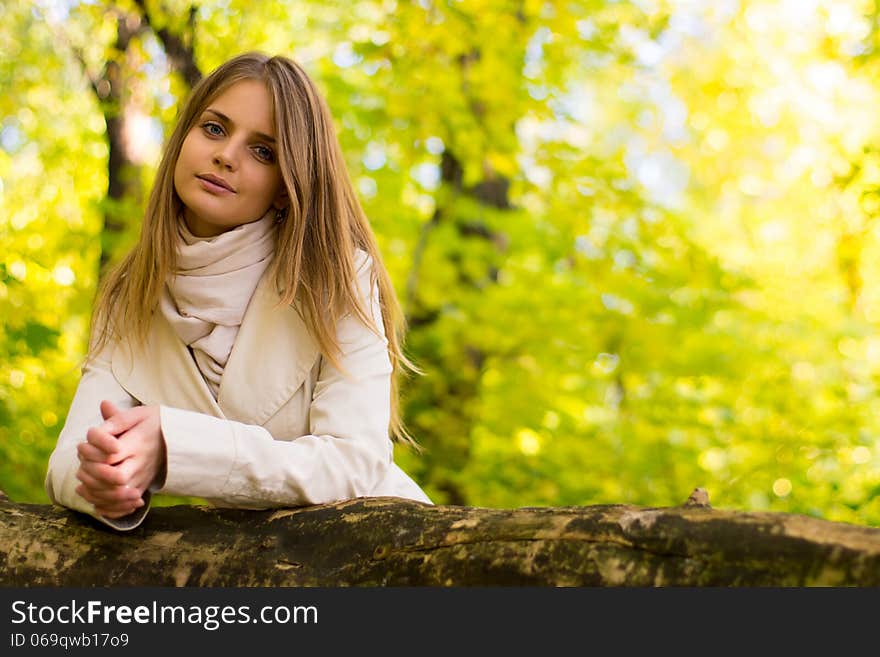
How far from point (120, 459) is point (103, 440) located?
5cm

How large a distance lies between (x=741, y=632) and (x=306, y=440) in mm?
920

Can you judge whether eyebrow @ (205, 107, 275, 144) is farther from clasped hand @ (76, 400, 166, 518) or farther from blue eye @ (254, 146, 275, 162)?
clasped hand @ (76, 400, 166, 518)

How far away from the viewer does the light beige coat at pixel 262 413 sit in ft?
5.50

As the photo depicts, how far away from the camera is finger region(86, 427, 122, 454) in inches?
60.5

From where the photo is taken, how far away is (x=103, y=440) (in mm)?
1535

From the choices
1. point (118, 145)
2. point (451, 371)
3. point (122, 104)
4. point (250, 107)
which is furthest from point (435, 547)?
point (118, 145)

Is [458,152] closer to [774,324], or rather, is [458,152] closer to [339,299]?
[774,324]

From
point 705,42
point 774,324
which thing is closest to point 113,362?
point 774,324

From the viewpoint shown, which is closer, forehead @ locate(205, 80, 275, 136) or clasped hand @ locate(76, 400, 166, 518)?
clasped hand @ locate(76, 400, 166, 518)

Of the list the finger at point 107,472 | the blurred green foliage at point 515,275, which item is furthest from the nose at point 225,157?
the blurred green foliage at point 515,275

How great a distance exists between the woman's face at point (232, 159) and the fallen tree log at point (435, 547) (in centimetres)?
68

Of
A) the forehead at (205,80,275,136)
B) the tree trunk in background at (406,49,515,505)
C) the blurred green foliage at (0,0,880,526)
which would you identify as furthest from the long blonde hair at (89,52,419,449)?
the tree trunk in background at (406,49,515,505)

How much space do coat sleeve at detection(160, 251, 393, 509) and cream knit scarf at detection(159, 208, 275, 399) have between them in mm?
229

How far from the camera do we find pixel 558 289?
18.4 ft
